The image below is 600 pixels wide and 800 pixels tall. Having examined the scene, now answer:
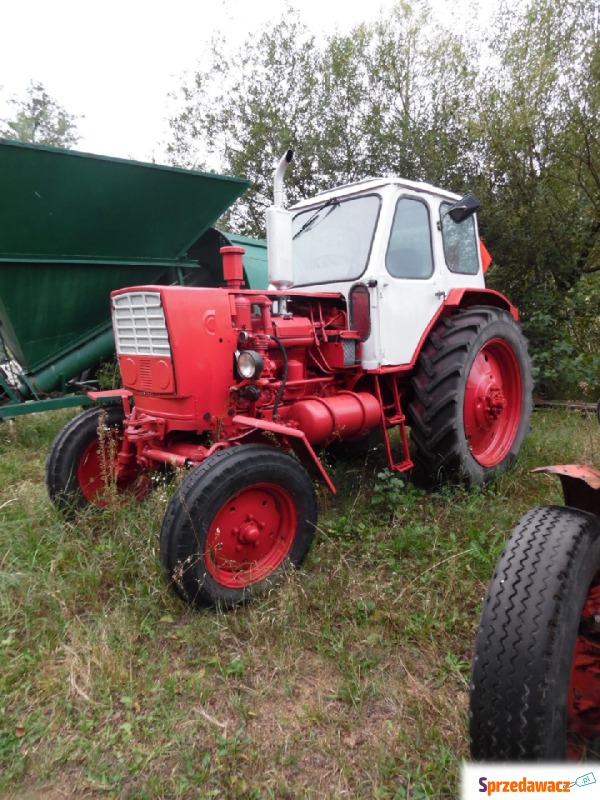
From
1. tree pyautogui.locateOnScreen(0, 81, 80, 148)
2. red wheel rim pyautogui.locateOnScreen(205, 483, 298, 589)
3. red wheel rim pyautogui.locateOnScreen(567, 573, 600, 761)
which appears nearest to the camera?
red wheel rim pyautogui.locateOnScreen(567, 573, 600, 761)

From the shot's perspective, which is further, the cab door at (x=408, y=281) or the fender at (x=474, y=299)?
the fender at (x=474, y=299)

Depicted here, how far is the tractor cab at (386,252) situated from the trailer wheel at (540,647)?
6.22 ft

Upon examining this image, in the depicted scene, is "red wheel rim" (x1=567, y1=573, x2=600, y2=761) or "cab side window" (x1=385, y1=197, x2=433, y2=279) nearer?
"red wheel rim" (x1=567, y1=573, x2=600, y2=761)

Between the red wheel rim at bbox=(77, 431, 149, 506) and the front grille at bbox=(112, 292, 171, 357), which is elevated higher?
the front grille at bbox=(112, 292, 171, 357)

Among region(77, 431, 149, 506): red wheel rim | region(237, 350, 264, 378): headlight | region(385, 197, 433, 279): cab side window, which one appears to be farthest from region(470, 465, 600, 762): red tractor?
region(77, 431, 149, 506): red wheel rim

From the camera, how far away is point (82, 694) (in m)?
1.87

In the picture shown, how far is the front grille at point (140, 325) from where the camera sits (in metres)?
2.66

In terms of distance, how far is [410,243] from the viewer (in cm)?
345

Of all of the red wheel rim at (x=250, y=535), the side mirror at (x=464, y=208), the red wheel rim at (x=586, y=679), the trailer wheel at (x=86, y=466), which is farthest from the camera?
the side mirror at (x=464, y=208)

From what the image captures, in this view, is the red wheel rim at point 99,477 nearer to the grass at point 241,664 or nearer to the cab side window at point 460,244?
the grass at point 241,664

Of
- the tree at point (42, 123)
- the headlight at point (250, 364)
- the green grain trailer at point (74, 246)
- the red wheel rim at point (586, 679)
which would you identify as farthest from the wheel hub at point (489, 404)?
the tree at point (42, 123)

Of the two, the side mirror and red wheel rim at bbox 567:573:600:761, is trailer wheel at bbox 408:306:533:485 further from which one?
red wheel rim at bbox 567:573:600:761

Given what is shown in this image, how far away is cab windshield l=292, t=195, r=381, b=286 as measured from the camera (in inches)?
130

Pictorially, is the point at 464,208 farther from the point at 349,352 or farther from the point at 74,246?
the point at 74,246
